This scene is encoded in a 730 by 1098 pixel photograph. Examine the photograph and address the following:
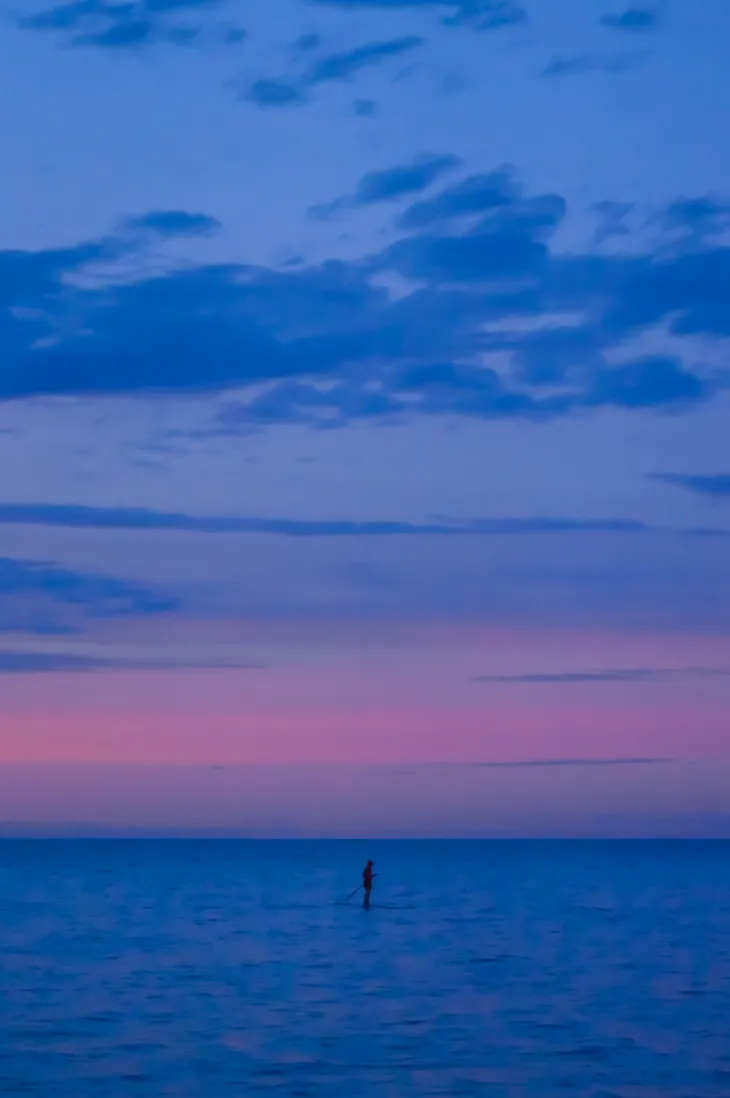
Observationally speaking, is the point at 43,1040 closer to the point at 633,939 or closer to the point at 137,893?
the point at 633,939

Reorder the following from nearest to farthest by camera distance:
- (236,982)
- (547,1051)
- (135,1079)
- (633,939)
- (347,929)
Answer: (135,1079) < (547,1051) < (236,982) < (633,939) < (347,929)

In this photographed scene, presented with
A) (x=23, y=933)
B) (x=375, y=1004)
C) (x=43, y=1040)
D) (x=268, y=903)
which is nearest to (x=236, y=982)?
(x=375, y=1004)

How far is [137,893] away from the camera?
232 ft

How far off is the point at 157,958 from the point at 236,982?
5411mm

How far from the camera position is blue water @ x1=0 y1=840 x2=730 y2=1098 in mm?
22125

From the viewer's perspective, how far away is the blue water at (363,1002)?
72.6 ft

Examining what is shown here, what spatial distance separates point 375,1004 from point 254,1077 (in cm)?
704

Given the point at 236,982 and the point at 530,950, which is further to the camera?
the point at 530,950

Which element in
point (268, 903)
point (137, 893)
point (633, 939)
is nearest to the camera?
point (633, 939)

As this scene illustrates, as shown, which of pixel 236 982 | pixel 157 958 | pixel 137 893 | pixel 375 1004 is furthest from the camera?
pixel 137 893

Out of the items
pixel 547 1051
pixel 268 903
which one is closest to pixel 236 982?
pixel 547 1051

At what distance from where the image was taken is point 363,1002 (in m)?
28.9

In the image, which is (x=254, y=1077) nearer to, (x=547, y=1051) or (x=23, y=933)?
(x=547, y=1051)

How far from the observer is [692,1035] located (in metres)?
25.7
